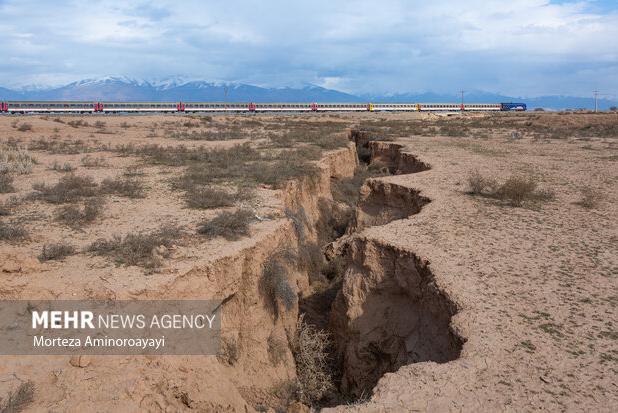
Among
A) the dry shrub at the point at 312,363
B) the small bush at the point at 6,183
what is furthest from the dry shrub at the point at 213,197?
the small bush at the point at 6,183

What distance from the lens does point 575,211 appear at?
10594 mm

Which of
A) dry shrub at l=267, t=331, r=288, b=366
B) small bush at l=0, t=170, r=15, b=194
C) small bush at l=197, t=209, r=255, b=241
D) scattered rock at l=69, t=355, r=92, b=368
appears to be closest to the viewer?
scattered rock at l=69, t=355, r=92, b=368

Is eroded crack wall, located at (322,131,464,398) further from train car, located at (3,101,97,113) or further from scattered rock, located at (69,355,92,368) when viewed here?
train car, located at (3,101,97,113)

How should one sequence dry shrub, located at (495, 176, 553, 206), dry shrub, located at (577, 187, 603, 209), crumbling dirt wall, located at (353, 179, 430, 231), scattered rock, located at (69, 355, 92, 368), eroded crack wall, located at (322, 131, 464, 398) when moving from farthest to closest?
crumbling dirt wall, located at (353, 179, 430, 231)
dry shrub, located at (495, 176, 553, 206)
dry shrub, located at (577, 187, 603, 209)
eroded crack wall, located at (322, 131, 464, 398)
scattered rock, located at (69, 355, 92, 368)

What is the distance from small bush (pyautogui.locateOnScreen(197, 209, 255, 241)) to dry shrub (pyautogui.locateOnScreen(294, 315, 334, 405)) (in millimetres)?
2016

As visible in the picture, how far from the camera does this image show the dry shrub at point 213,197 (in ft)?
34.3

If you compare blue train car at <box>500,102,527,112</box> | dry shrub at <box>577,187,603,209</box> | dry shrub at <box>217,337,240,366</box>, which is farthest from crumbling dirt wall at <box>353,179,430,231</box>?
blue train car at <box>500,102,527,112</box>

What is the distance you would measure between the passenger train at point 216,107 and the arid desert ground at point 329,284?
4258 cm

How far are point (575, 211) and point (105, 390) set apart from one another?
33.2 feet

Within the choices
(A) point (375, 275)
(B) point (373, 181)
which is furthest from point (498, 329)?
(B) point (373, 181)

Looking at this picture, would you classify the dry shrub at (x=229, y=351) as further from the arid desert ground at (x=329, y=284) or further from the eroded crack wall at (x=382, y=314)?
the eroded crack wall at (x=382, y=314)

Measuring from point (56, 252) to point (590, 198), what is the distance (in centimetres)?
1137

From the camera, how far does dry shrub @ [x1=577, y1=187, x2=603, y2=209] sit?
35.8 feet

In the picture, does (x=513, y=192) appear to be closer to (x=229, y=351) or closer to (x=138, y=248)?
(x=229, y=351)
